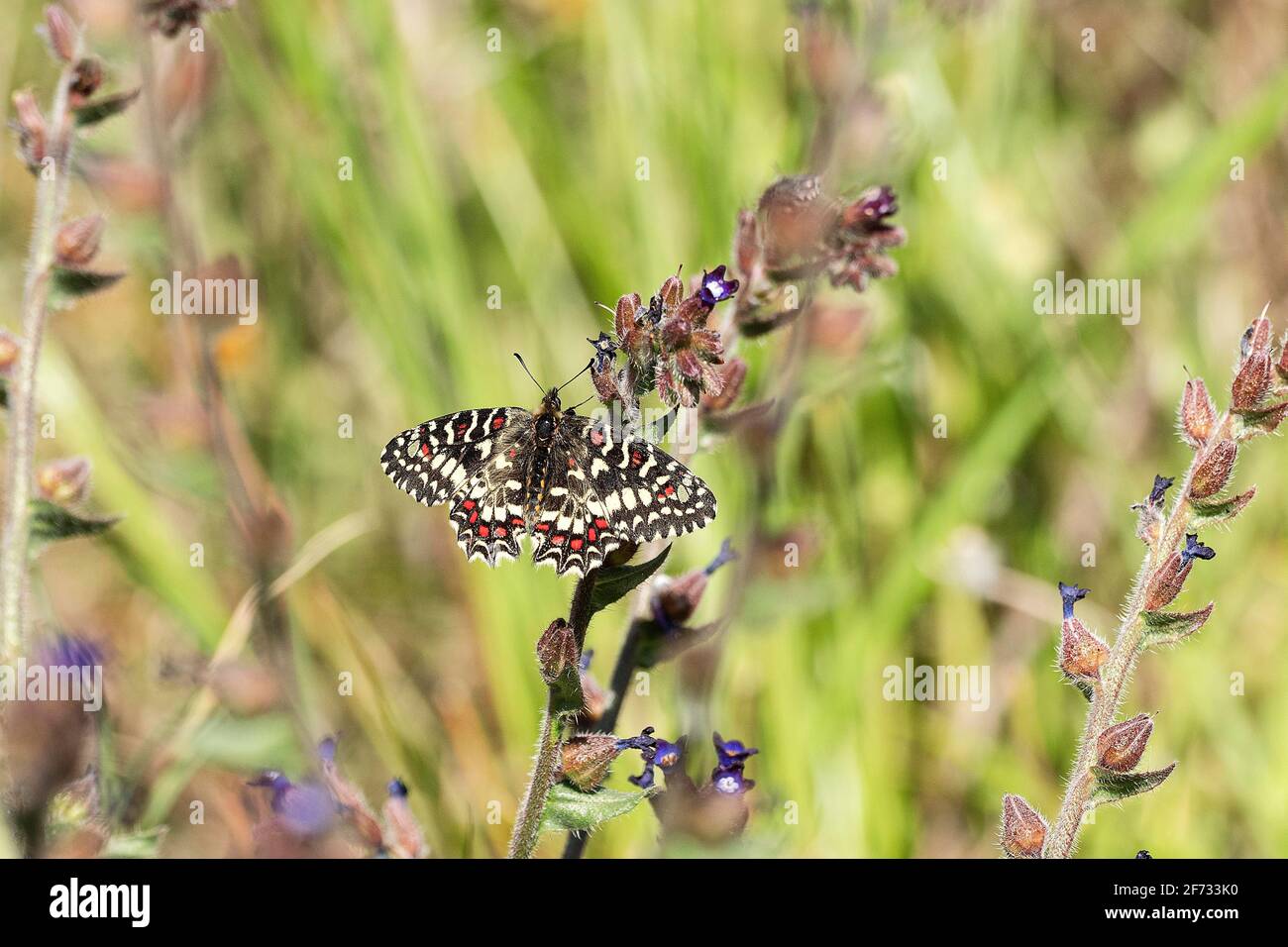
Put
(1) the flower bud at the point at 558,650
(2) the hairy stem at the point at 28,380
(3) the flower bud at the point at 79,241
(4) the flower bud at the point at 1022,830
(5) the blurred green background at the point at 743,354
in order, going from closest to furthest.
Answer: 1. (1) the flower bud at the point at 558,650
2. (4) the flower bud at the point at 1022,830
3. (2) the hairy stem at the point at 28,380
4. (3) the flower bud at the point at 79,241
5. (5) the blurred green background at the point at 743,354

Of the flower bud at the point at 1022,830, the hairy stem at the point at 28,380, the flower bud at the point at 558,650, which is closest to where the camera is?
the flower bud at the point at 558,650

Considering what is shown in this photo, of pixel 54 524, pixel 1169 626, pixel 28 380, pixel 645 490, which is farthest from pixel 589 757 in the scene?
pixel 28 380

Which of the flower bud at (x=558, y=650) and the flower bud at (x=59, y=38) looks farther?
the flower bud at (x=59, y=38)

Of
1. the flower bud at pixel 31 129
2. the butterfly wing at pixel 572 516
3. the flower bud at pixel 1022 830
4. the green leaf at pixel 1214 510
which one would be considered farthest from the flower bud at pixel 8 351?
the green leaf at pixel 1214 510

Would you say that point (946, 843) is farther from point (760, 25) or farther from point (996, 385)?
point (760, 25)

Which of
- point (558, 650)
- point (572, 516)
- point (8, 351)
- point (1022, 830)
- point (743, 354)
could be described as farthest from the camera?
point (743, 354)

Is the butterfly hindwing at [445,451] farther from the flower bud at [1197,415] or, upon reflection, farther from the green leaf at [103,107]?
the flower bud at [1197,415]

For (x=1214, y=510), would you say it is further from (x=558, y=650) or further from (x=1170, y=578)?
(x=558, y=650)
